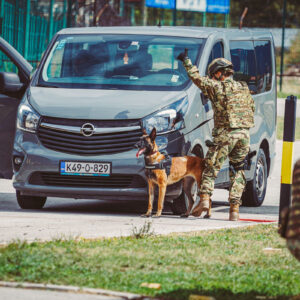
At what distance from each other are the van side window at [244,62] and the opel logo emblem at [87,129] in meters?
2.13

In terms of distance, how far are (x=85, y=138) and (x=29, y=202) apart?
120 centimetres

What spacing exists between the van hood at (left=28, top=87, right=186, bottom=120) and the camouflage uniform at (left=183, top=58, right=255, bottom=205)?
0.43 metres

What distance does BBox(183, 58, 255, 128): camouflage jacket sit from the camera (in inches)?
389

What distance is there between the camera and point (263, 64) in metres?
12.7

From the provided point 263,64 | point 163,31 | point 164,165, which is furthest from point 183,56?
point 263,64

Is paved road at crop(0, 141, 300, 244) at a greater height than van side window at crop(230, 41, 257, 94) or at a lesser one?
lesser

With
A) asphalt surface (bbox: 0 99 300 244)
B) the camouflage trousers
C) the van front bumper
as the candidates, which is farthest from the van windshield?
asphalt surface (bbox: 0 99 300 244)

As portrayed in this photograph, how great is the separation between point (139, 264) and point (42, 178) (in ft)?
13.2

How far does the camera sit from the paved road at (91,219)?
847 cm

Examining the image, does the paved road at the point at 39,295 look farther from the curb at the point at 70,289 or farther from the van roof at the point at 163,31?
the van roof at the point at 163,31

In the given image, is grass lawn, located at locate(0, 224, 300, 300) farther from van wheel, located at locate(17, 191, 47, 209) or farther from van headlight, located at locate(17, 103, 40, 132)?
van wheel, located at locate(17, 191, 47, 209)

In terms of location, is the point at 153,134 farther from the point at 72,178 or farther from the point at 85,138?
the point at 72,178

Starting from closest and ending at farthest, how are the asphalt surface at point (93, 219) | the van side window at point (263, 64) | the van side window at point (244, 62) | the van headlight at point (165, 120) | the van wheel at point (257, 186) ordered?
the asphalt surface at point (93, 219) < the van headlight at point (165, 120) < the van side window at point (244, 62) < the van wheel at point (257, 186) < the van side window at point (263, 64)

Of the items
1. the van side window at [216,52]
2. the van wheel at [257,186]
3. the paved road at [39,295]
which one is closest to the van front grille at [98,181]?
the van side window at [216,52]
